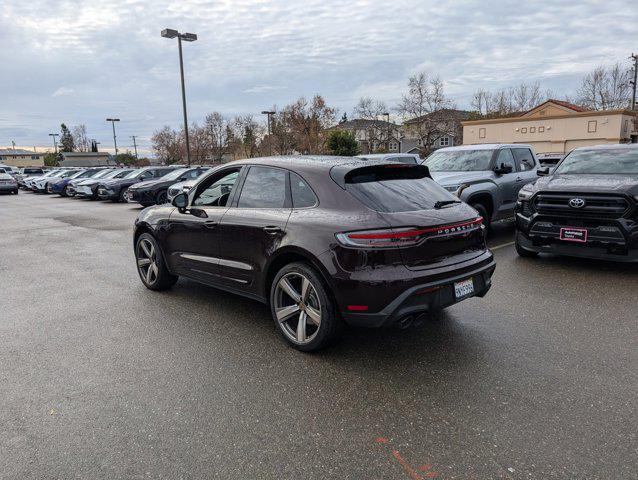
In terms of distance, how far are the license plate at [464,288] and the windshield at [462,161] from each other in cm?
612

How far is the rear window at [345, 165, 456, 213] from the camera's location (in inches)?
149

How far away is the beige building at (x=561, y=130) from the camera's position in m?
39.3

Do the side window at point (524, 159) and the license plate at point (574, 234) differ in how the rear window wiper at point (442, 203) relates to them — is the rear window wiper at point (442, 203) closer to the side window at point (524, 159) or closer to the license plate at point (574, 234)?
the license plate at point (574, 234)

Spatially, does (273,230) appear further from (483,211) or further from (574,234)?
(483,211)

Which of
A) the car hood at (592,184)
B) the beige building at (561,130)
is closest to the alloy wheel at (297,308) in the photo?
the car hood at (592,184)

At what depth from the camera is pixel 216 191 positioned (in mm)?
5016

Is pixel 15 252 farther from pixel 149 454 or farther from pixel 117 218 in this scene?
pixel 149 454

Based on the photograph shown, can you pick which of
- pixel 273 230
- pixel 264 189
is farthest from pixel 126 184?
A: pixel 273 230

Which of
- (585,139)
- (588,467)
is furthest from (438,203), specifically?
(585,139)

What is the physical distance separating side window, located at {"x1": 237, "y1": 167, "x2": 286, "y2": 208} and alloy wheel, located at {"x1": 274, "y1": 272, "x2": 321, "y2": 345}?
0.73m

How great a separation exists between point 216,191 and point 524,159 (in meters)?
7.87

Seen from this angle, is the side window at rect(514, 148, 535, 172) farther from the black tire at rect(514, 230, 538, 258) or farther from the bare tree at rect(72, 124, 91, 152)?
the bare tree at rect(72, 124, 91, 152)

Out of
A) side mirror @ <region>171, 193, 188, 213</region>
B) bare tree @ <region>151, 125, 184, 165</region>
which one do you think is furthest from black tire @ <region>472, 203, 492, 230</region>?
bare tree @ <region>151, 125, 184, 165</region>

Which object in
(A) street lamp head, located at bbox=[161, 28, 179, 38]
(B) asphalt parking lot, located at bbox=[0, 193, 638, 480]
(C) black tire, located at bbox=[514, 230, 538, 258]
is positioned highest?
(A) street lamp head, located at bbox=[161, 28, 179, 38]
